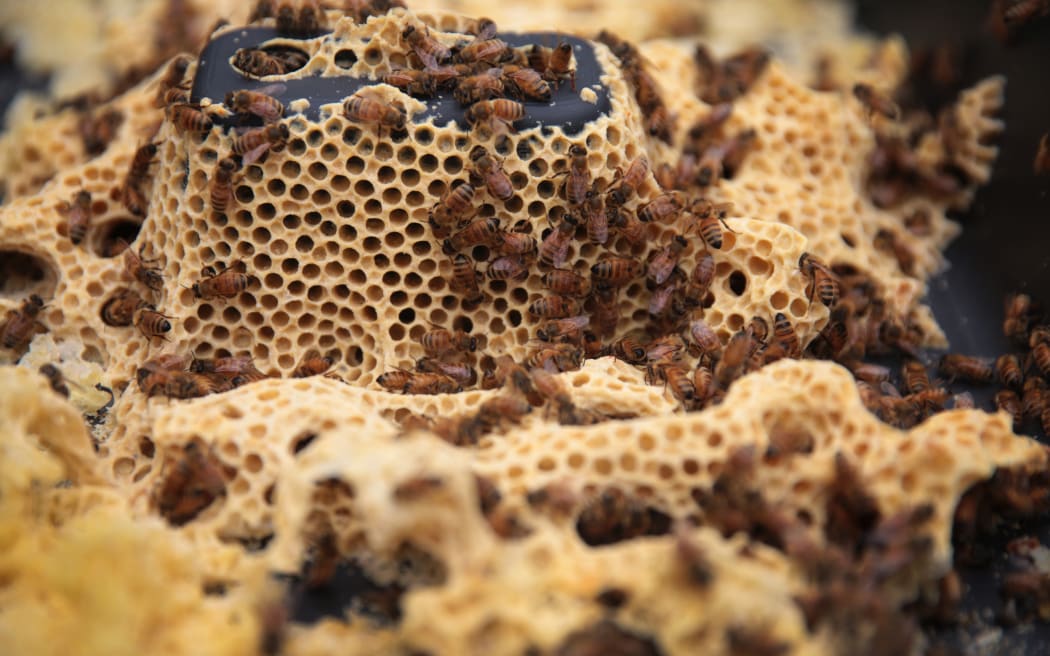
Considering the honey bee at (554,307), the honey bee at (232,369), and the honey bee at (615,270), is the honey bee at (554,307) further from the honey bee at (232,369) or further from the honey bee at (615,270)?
the honey bee at (232,369)

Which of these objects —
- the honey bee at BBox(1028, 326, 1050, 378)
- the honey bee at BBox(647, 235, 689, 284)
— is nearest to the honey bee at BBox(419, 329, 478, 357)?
the honey bee at BBox(647, 235, 689, 284)

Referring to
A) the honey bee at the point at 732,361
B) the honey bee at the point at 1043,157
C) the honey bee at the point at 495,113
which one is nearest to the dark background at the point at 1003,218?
the honey bee at the point at 1043,157

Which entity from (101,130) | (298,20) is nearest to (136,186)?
(101,130)

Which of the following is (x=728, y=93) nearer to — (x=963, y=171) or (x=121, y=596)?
(x=963, y=171)

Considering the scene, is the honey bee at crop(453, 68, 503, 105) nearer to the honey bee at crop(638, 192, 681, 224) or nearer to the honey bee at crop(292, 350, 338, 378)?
the honey bee at crop(638, 192, 681, 224)

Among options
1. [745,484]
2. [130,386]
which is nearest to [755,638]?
[745,484]

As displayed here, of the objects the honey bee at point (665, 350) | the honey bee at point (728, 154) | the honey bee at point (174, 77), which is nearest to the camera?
the honey bee at point (665, 350)

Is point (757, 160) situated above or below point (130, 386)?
above
